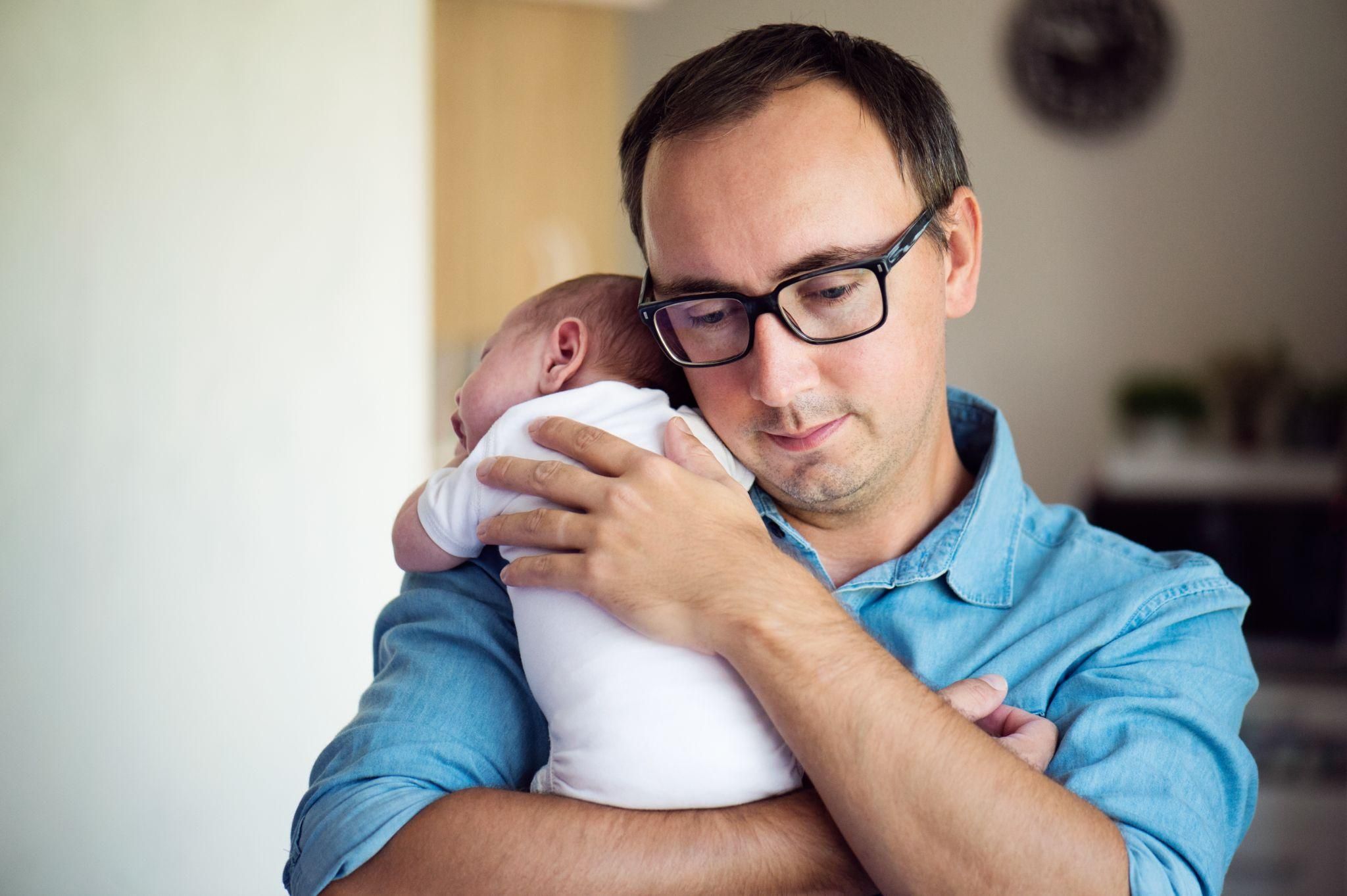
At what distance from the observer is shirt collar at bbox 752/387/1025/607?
4.30ft

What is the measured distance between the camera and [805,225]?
122cm

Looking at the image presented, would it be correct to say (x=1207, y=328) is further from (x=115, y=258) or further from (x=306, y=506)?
(x=115, y=258)

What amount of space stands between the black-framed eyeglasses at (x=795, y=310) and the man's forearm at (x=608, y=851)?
498 millimetres

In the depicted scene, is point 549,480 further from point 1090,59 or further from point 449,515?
point 1090,59

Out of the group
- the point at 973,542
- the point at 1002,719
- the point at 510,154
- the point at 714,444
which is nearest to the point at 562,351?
the point at 714,444

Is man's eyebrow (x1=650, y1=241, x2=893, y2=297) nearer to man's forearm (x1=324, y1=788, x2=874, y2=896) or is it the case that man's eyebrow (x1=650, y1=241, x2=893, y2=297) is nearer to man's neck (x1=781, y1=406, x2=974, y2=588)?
man's neck (x1=781, y1=406, x2=974, y2=588)

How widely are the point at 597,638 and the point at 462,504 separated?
0.24m

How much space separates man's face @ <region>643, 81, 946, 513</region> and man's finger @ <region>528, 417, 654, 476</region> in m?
0.19

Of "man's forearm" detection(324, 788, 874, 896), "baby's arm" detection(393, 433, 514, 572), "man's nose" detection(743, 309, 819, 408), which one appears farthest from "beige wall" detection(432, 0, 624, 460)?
"man's forearm" detection(324, 788, 874, 896)

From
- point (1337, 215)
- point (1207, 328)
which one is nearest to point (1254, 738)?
point (1207, 328)

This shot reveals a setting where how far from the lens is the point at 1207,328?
5.10 m

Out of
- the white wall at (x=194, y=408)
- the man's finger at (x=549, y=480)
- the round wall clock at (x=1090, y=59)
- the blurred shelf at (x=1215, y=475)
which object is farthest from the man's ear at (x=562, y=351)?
the round wall clock at (x=1090, y=59)

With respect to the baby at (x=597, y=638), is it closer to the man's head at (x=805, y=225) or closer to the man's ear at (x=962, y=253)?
the man's head at (x=805, y=225)

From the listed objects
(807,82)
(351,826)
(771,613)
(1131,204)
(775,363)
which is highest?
(1131,204)
